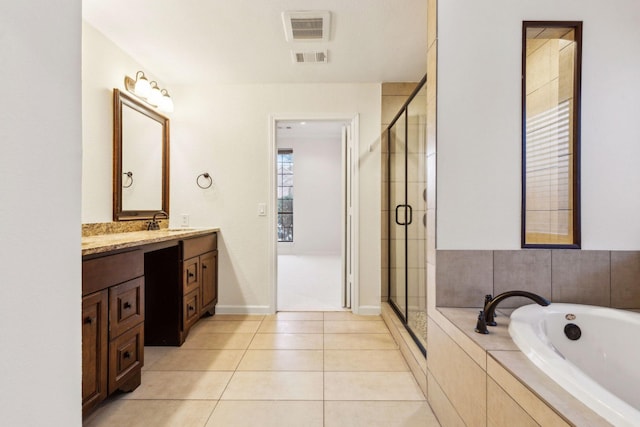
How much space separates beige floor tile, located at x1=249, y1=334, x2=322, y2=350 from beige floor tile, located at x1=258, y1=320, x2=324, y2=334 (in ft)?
0.29

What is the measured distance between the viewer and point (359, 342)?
8.02 feet

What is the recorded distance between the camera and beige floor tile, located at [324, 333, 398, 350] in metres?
2.36

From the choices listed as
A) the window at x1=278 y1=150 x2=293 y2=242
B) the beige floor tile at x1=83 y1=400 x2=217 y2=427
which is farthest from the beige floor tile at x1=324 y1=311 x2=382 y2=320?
the window at x1=278 y1=150 x2=293 y2=242

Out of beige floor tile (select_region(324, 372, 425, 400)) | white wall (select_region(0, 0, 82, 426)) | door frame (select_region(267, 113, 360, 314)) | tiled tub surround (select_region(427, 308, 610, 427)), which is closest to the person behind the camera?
white wall (select_region(0, 0, 82, 426))

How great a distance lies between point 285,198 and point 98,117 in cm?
526

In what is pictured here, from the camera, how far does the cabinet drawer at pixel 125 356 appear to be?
1574 mm

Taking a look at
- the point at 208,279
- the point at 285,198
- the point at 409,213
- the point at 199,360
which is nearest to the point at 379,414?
the point at 199,360

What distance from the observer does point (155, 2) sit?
Answer: 1923 mm

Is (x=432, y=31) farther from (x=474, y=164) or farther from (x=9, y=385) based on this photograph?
(x=9, y=385)

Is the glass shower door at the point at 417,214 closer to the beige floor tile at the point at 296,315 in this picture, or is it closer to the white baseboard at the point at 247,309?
the beige floor tile at the point at 296,315

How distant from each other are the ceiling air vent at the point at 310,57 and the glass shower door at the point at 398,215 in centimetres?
81

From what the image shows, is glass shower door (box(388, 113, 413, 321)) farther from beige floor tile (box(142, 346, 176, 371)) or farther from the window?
the window

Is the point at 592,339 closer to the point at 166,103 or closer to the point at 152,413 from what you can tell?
the point at 152,413

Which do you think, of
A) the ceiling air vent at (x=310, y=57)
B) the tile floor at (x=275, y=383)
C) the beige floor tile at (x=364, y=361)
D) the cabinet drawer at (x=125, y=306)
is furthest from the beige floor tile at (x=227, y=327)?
the ceiling air vent at (x=310, y=57)
